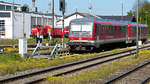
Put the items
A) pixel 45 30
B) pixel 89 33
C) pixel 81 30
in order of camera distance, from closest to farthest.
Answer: pixel 89 33 < pixel 81 30 < pixel 45 30

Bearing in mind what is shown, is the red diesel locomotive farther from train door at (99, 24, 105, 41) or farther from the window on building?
the window on building

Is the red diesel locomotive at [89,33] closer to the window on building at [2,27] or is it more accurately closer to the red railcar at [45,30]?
the red railcar at [45,30]

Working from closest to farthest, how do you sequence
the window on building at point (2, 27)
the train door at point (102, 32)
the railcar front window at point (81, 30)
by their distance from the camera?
the railcar front window at point (81, 30) < the train door at point (102, 32) < the window on building at point (2, 27)

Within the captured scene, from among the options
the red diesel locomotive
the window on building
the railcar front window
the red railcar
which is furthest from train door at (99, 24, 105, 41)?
the window on building

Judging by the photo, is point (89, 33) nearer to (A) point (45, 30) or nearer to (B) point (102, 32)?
(B) point (102, 32)

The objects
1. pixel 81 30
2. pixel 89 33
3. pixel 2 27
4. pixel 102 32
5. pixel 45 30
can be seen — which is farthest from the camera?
pixel 2 27

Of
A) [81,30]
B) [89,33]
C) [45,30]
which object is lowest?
[89,33]

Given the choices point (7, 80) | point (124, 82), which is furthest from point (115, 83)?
point (7, 80)

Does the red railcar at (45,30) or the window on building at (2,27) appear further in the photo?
the window on building at (2,27)

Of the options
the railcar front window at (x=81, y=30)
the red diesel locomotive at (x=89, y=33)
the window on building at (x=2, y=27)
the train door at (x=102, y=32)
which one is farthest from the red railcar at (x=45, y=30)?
the railcar front window at (x=81, y=30)

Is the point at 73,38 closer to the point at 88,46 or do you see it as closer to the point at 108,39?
the point at 88,46

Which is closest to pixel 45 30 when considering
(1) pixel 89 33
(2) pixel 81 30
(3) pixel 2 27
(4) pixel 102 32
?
(3) pixel 2 27

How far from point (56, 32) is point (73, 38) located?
106 feet

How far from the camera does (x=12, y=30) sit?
171 feet
